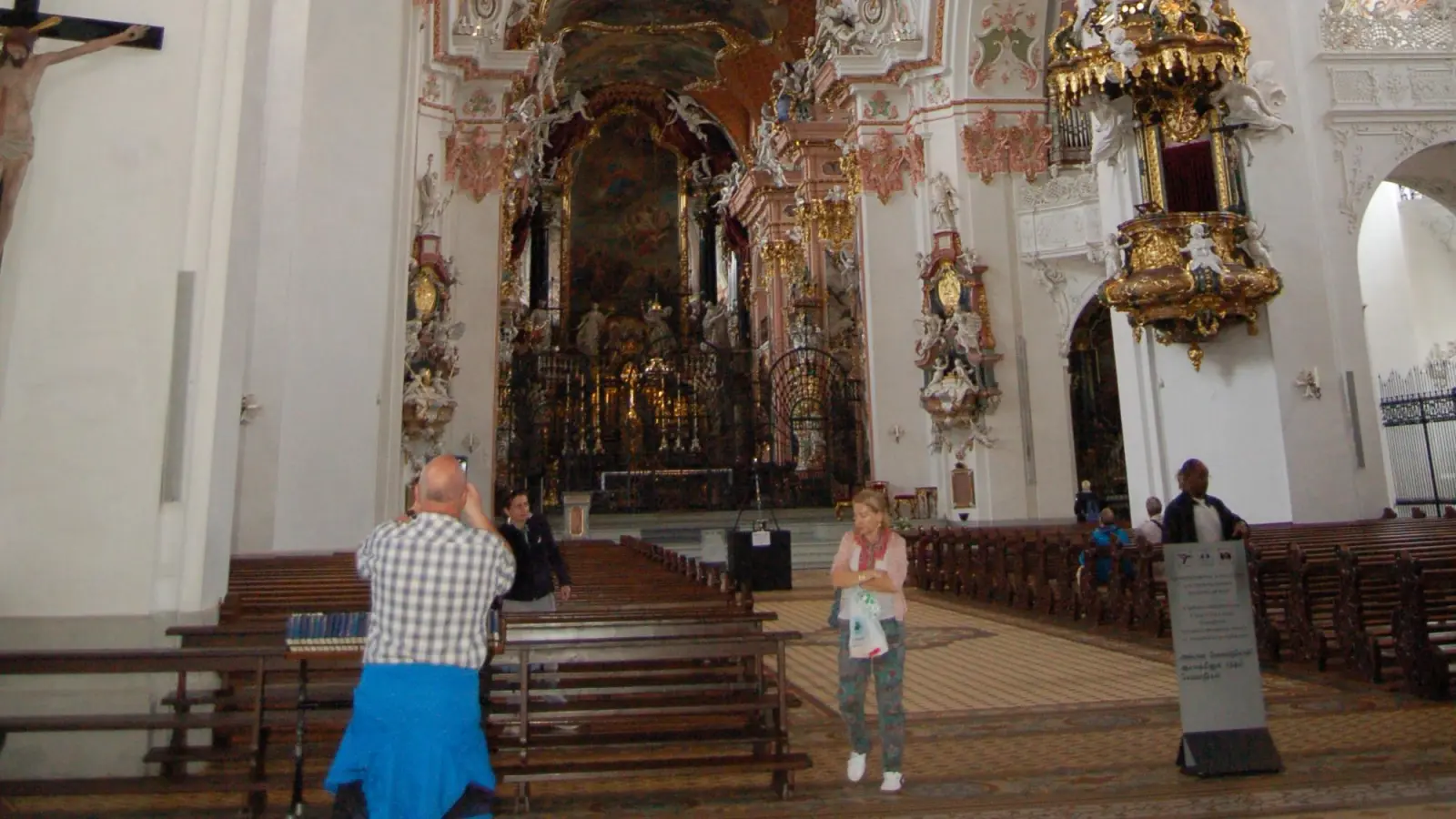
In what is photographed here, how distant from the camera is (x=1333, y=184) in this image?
1038 centimetres

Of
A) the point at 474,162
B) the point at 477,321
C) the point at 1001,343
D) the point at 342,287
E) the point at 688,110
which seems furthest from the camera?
the point at 688,110

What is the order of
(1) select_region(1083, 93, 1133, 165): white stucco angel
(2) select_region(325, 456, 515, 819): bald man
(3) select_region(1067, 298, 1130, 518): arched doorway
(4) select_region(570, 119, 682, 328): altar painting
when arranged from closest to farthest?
1. (2) select_region(325, 456, 515, 819): bald man
2. (1) select_region(1083, 93, 1133, 165): white stucco angel
3. (3) select_region(1067, 298, 1130, 518): arched doorway
4. (4) select_region(570, 119, 682, 328): altar painting

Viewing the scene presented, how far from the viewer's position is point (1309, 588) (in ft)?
20.0

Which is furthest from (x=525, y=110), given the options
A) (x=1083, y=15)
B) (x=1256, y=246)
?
(x=1256, y=246)

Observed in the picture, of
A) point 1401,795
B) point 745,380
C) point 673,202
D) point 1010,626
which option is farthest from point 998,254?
point 673,202

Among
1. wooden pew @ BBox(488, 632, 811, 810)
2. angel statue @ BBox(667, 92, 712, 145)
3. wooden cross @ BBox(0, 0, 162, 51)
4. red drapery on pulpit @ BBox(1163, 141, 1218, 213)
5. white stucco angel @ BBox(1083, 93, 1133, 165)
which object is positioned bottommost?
wooden pew @ BBox(488, 632, 811, 810)

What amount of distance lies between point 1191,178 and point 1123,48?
1553 millimetres

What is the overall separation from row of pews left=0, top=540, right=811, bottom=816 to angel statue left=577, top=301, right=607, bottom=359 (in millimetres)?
22348

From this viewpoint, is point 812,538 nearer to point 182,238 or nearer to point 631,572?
point 631,572

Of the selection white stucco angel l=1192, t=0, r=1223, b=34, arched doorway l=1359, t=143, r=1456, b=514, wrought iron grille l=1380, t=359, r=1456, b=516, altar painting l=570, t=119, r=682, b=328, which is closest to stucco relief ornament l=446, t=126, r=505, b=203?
white stucco angel l=1192, t=0, r=1223, b=34

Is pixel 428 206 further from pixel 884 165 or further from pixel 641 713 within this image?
pixel 641 713

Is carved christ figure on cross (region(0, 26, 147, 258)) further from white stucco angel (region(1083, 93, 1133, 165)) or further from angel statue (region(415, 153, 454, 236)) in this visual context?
angel statue (region(415, 153, 454, 236))

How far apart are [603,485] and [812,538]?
16.2 feet

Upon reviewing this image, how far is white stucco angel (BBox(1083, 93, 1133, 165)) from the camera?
10.3m
